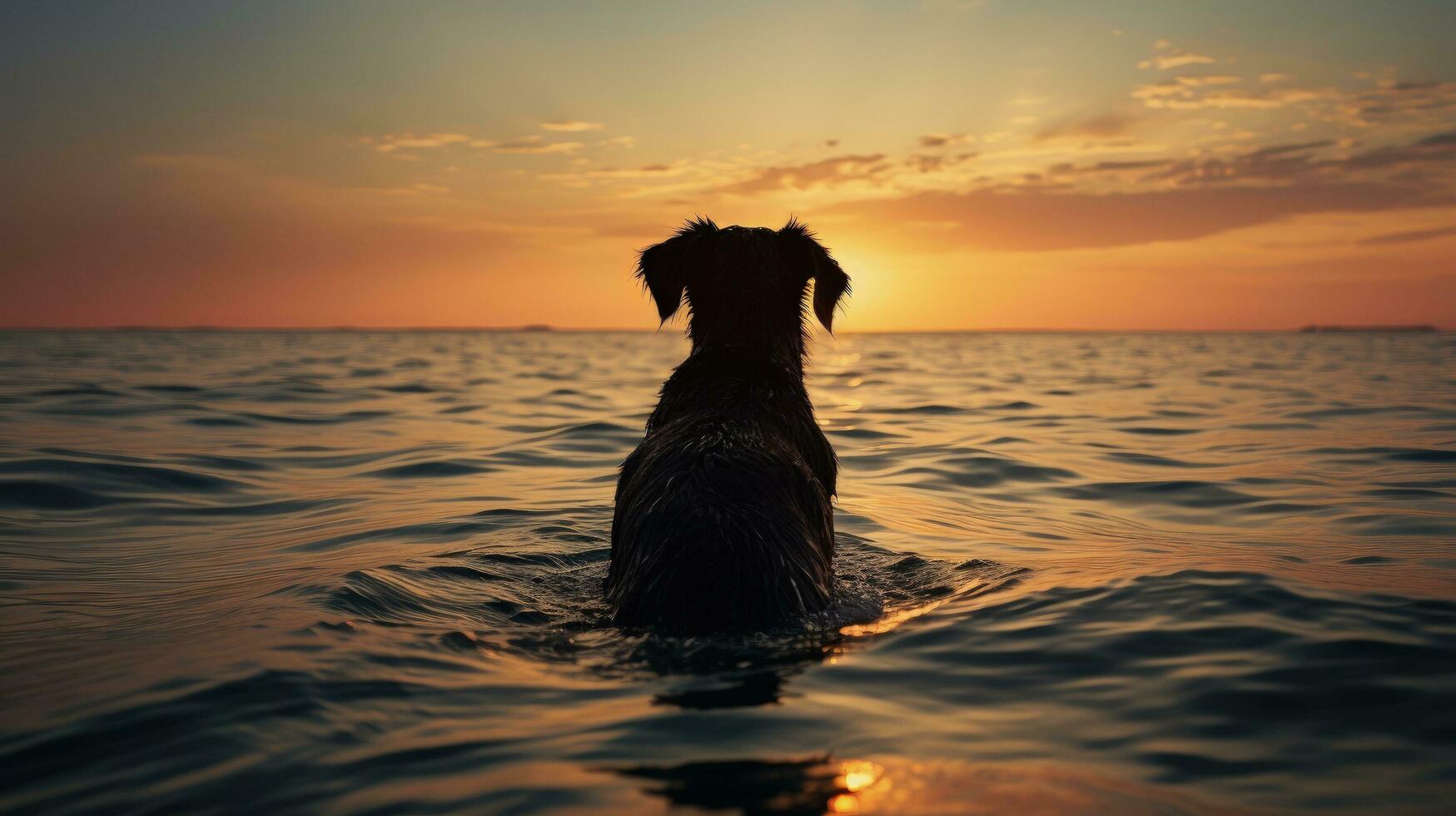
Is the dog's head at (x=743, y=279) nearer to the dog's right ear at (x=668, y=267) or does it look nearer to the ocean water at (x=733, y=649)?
the dog's right ear at (x=668, y=267)

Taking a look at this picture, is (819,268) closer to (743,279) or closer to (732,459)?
(743,279)

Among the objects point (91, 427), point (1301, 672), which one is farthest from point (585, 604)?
point (91, 427)

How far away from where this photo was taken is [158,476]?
10.7 meters

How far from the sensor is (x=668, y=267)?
706 centimetres

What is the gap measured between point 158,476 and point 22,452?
2154mm

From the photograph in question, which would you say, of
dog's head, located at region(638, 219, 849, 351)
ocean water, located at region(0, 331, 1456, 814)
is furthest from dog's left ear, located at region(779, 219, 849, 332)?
ocean water, located at region(0, 331, 1456, 814)

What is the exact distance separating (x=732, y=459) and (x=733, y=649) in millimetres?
1108

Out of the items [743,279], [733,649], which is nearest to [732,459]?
[733,649]

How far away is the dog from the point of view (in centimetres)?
444

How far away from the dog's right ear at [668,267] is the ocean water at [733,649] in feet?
6.73

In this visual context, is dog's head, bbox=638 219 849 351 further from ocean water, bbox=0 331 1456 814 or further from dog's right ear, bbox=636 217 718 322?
ocean water, bbox=0 331 1456 814

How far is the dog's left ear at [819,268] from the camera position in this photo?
7.05 metres

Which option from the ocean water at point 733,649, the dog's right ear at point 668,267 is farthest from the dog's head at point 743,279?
the ocean water at point 733,649

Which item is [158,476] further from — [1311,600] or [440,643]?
[1311,600]
